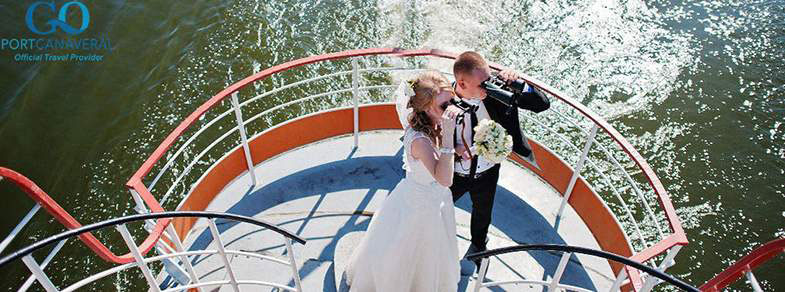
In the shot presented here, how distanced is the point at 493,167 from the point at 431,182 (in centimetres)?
65

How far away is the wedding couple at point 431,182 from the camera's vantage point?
354 centimetres

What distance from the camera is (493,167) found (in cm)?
423

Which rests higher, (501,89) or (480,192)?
(501,89)

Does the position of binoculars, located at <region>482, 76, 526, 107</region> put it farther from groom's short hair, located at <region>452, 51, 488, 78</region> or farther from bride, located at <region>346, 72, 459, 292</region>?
bride, located at <region>346, 72, 459, 292</region>

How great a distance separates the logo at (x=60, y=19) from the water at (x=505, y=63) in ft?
0.56

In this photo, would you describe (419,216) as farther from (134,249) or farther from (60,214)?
(60,214)

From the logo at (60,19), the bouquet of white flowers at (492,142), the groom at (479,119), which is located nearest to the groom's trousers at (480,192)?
the groom at (479,119)

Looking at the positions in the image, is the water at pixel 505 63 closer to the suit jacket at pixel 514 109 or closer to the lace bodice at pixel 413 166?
the suit jacket at pixel 514 109

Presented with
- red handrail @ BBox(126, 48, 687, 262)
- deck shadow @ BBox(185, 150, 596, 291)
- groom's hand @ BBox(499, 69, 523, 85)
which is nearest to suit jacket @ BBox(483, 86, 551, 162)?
groom's hand @ BBox(499, 69, 523, 85)

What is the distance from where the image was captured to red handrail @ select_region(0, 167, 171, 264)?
8.86ft

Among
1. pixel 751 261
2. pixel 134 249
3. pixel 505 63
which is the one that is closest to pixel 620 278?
pixel 751 261

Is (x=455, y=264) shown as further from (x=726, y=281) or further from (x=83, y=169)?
(x=83, y=169)

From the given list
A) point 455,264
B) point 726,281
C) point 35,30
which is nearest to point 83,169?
point 35,30

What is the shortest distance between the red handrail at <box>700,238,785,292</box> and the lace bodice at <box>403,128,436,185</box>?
5.80 ft
